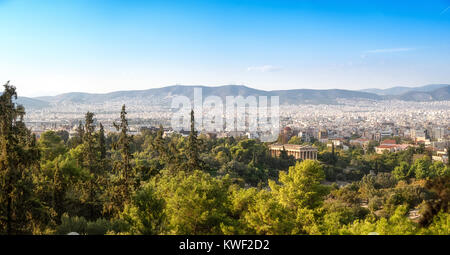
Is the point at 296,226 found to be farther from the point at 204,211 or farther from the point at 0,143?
the point at 0,143

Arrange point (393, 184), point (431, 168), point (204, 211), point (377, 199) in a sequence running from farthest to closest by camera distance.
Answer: point (431, 168) → point (393, 184) → point (377, 199) → point (204, 211)

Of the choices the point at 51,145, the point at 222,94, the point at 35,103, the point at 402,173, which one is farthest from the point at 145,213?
the point at 222,94

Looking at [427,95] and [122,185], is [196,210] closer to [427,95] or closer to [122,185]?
[122,185]

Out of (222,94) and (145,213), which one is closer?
(145,213)

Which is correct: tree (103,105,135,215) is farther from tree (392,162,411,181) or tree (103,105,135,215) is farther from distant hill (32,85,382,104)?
tree (392,162,411,181)

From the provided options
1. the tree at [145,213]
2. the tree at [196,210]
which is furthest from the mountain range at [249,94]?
the tree at [196,210]

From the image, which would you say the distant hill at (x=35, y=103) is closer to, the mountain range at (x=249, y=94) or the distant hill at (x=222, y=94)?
the mountain range at (x=249, y=94)
